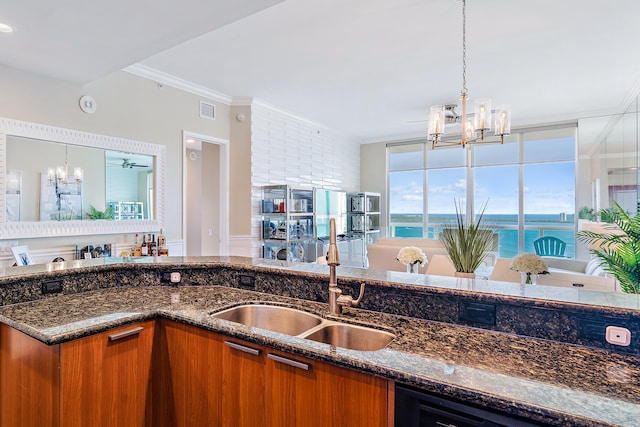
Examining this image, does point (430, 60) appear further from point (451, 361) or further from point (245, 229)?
point (451, 361)

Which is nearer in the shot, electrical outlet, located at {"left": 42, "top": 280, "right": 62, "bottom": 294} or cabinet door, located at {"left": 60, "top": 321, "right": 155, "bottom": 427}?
cabinet door, located at {"left": 60, "top": 321, "right": 155, "bottom": 427}

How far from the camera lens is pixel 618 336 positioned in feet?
3.83

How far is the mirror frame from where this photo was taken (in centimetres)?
291

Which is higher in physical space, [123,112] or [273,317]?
[123,112]

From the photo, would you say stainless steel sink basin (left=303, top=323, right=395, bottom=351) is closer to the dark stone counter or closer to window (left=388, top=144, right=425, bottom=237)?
the dark stone counter

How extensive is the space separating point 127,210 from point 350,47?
9.21 ft

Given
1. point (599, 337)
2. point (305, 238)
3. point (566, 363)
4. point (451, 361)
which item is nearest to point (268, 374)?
point (451, 361)

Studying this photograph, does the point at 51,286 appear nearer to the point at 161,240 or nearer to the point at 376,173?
the point at 161,240

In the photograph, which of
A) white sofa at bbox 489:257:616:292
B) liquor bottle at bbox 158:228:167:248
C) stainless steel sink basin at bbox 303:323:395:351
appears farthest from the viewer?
liquor bottle at bbox 158:228:167:248

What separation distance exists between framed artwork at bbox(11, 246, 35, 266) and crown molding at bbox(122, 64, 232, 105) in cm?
195

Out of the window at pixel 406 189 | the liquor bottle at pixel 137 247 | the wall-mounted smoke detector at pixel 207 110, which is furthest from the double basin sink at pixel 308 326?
the window at pixel 406 189

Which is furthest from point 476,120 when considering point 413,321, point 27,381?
point 27,381

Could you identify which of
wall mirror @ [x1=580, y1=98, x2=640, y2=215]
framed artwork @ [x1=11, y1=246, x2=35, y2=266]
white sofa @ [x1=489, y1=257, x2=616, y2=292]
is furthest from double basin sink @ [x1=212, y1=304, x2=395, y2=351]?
wall mirror @ [x1=580, y1=98, x2=640, y2=215]

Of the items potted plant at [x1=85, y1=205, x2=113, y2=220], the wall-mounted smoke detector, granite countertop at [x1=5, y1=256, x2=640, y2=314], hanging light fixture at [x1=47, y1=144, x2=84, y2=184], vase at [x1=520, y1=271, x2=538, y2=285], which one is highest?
the wall-mounted smoke detector
